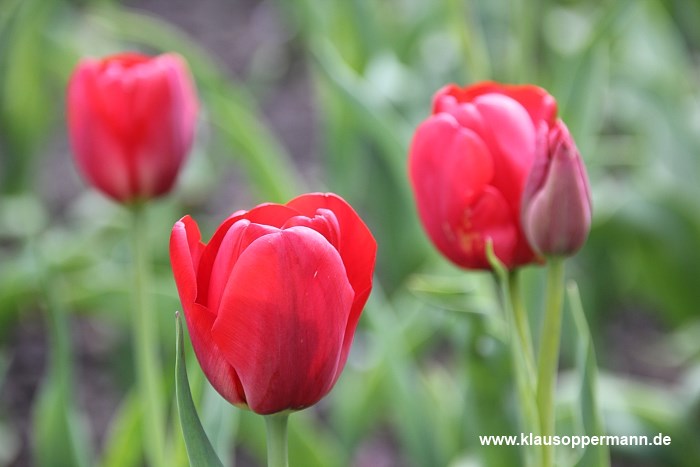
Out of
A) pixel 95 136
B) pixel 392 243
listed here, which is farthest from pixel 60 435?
pixel 392 243

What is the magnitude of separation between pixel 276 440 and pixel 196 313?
0.27ft

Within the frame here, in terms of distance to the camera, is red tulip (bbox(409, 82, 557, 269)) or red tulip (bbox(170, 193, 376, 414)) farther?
red tulip (bbox(409, 82, 557, 269))

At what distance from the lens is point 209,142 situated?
2.11m

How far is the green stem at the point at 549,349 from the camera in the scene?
0.64 meters

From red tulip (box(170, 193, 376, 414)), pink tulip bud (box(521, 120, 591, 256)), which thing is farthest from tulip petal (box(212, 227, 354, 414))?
pink tulip bud (box(521, 120, 591, 256))

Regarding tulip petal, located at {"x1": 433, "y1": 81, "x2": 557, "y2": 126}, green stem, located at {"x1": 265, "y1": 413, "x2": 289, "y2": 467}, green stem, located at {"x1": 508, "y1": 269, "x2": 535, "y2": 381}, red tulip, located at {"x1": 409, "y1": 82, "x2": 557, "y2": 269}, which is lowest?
green stem, located at {"x1": 265, "y1": 413, "x2": 289, "y2": 467}

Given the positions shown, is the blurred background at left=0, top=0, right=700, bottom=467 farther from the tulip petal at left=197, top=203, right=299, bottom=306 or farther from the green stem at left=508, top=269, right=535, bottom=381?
the tulip petal at left=197, top=203, right=299, bottom=306

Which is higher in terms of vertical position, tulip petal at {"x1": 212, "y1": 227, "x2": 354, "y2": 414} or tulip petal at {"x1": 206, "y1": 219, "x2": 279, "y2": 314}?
tulip petal at {"x1": 206, "y1": 219, "x2": 279, "y2": 314}

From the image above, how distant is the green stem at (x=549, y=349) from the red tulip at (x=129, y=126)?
365 mm

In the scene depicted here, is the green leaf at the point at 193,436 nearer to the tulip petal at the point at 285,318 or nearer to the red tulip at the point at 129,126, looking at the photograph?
the tulip petal at the point at 285,318

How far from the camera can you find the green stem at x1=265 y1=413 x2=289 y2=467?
56cm

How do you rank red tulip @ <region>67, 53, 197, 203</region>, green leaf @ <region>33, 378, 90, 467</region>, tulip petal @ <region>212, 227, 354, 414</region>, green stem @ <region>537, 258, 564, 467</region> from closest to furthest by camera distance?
tulip petal @ <region>212, 227, 354, 414</region> → green stem @ <region>537, 258, 564, 467</region> → red tulip @ <region>67, 53, 197, 203</region> → green leaf @ <region>33, 378, 90, 467</region>

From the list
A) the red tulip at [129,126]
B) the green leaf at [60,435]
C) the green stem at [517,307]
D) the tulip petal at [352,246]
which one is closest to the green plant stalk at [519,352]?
the green stem at [517,307]

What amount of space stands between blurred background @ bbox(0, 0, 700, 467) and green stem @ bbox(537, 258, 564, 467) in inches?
4.6
